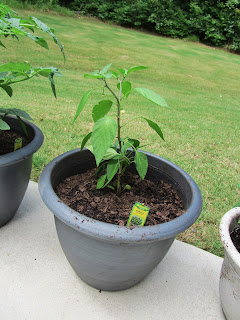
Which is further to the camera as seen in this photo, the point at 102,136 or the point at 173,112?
the point at 173,112

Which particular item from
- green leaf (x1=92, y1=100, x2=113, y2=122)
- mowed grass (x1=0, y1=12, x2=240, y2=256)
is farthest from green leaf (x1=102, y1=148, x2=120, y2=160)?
mowed grass (x1=0, y1=12, x2=240, y2=256)

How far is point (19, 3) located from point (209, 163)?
11.5 meters

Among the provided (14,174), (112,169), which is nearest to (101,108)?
(112,169)

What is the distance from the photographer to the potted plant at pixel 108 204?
2.92 ft

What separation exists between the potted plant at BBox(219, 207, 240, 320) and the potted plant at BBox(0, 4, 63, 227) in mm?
846

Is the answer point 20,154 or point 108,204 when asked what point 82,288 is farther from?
point 20,154

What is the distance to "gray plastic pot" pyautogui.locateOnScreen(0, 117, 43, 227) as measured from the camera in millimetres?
1176

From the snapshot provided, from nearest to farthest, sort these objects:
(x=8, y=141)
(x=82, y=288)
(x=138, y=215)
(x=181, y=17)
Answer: (x=138, y=215)
(x=82, y=288)
(x=8, y=141)
(x=181, y=17)

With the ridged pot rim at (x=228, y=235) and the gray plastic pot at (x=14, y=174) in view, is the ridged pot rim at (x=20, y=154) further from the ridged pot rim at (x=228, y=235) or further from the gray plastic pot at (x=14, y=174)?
the ridged pot rim at (x=228, y=235)

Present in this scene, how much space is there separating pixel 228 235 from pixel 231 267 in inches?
4.3

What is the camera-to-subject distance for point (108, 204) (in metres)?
1.12

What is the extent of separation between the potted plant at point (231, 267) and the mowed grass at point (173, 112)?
1.43 ft

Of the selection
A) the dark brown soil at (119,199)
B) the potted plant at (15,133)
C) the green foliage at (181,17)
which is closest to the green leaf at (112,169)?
the dark brown soil at (119,199)

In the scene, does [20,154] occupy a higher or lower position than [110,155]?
lower
